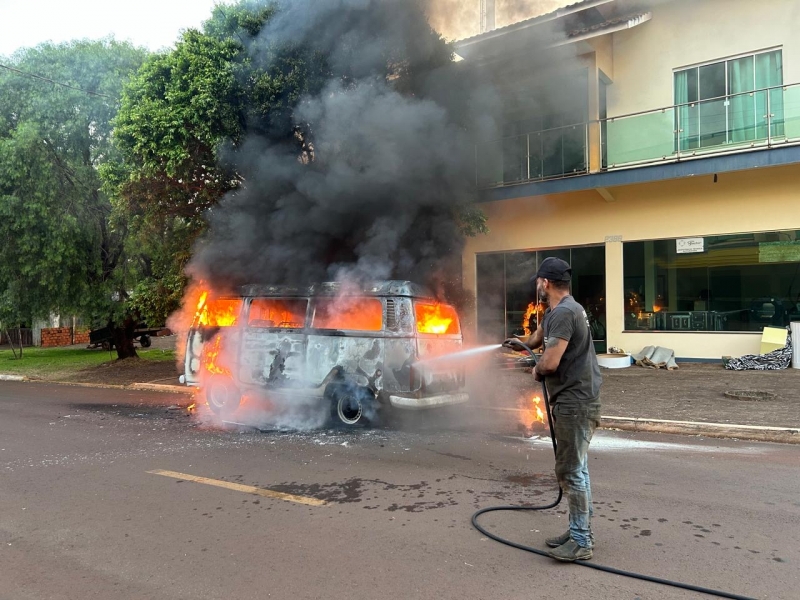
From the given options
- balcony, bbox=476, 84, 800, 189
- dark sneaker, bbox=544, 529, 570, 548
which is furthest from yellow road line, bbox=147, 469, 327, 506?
balcony, bbox=476, 84, 800, 189

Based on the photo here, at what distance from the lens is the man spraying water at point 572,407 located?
11.2 ft

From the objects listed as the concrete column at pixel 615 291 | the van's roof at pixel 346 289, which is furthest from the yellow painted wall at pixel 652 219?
the van's roof at pixel 346 289

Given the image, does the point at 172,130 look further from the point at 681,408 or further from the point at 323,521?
the point at 681,408

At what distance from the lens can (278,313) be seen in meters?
7.92

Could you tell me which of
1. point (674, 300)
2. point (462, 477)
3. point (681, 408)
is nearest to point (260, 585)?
point (462, 477)

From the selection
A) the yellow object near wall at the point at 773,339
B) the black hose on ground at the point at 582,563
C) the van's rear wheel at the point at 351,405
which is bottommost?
the black hose on ground at the point at 582,563

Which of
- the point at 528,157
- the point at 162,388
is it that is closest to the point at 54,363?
the point at 162,388

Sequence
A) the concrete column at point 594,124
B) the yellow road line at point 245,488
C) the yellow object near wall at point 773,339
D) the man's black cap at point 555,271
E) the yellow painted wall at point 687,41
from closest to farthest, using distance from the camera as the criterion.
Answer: the man's black cap at point 555,271 → the yellow road line at point 245,488 → the yellow object near wall at point 773,339 → the yellow painted wall at point 687,41 → the concrete column at point 594,124

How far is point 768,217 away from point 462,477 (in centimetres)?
995

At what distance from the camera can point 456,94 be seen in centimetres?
1108

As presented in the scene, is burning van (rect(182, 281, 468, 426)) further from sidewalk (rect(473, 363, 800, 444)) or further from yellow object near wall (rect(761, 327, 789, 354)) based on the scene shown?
yellow object near wall (rect(761, 327, 789, 354))

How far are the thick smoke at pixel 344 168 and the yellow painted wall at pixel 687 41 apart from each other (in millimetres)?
5141

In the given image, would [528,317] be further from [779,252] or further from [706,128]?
[706,128]

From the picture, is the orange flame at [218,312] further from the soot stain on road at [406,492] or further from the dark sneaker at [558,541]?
the dark sneaker at [558,541]
